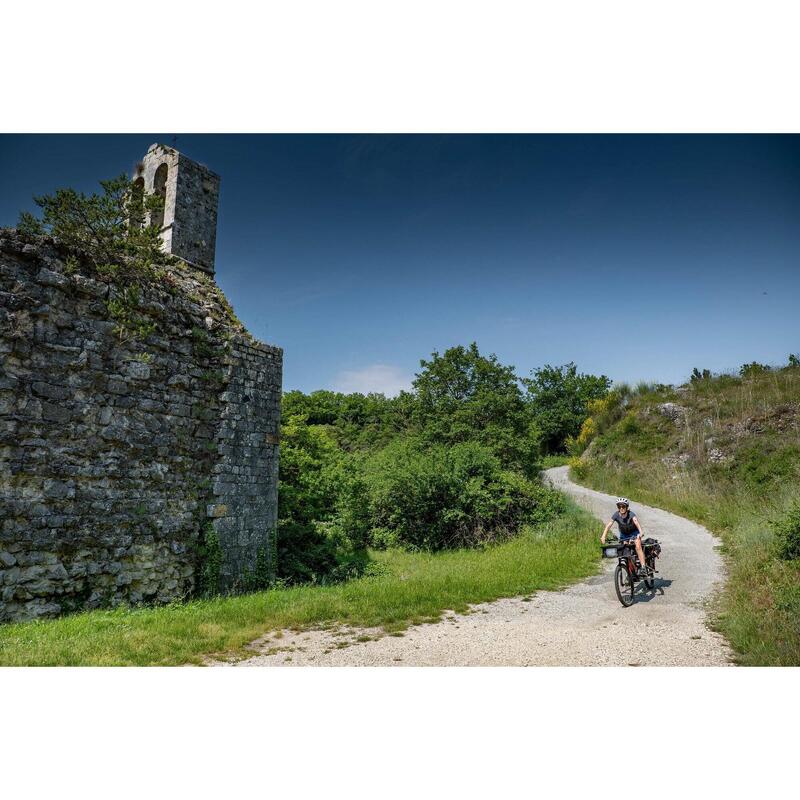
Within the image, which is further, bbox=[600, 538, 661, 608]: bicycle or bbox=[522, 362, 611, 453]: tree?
bbox=[522, 362, 611, 453]: tree

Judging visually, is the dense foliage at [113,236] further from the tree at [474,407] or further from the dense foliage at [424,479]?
the tree at [474,407]

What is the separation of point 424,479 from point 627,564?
24.6 ft

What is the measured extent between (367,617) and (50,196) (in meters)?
6.75

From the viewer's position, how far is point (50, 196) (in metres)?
6.95

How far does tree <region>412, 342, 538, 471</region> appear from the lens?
1809cm

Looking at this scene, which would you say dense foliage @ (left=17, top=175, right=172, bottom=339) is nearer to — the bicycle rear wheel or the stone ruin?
the stone ruin

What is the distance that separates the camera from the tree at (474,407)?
1809cm

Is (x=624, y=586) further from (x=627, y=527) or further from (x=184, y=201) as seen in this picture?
(x=184, y=201)

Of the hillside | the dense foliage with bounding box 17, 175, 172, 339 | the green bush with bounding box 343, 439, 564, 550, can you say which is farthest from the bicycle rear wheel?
the dense foliage with bounding box 17, 175, 172, 339

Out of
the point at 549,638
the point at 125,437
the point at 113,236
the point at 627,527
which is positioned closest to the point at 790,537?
the point at 627,527

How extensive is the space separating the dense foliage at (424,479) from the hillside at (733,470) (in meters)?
4.54

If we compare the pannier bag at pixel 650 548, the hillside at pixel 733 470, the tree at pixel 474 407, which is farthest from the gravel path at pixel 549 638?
the tree at pixel 474 407

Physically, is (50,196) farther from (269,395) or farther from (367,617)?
(367,617)

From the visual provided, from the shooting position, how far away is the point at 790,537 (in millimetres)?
7895
